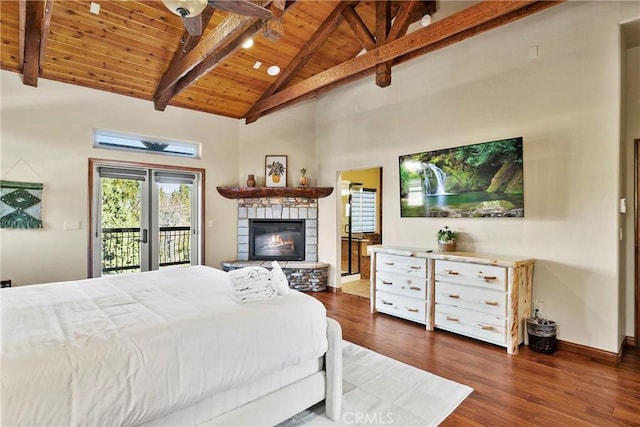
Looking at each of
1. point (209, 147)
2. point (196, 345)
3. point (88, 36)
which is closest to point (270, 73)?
point (209, 147)

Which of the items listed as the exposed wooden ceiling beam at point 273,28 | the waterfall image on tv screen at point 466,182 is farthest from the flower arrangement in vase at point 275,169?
the exposed wooden ceiling beam at point 273,28

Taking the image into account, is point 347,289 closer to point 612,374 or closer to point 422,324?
point 422,324

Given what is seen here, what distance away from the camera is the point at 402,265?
4.11 metres

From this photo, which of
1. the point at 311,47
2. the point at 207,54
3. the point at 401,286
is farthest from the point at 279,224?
the point at 207,54

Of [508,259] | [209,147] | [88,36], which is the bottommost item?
[508,259]

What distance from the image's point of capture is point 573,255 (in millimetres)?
3205

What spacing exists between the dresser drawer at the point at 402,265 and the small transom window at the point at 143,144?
3.52 m

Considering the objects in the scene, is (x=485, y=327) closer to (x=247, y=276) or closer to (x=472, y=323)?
(x=472, y=323)

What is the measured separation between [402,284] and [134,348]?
3.28 m

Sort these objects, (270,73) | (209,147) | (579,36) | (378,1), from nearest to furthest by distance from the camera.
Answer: (579,36)
(378,1)
(270,73)
(209,147)

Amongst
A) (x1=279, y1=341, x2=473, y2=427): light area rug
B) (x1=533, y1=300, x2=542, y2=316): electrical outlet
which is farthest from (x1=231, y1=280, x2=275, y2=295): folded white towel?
(x1=533, y1=300, x2=542, y2=316): electrical outlet

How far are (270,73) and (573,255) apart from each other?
4727 millimetres

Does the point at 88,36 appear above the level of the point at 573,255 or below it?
above

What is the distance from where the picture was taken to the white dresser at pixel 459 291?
127 inches
